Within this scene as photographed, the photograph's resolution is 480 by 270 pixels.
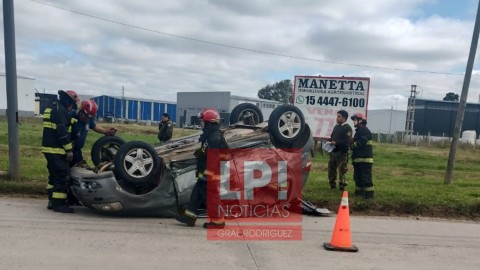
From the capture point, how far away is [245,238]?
5.66 m

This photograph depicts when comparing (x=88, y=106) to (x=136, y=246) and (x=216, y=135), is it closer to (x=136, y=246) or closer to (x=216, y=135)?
(x=216, y=135)

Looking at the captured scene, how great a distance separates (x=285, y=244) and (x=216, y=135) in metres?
1.67

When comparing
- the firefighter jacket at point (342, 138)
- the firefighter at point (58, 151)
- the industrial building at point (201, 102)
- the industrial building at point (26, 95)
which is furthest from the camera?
the industrial building at point (26, 95)

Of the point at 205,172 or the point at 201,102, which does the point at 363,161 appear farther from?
the point at 201,102

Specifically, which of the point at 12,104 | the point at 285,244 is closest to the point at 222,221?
the point at 285,244

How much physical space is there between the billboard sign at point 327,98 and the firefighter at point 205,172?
481cm

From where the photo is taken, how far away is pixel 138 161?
6.23m

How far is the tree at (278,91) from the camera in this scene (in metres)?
109

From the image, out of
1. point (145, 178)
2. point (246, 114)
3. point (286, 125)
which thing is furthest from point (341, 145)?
point (145, 178)

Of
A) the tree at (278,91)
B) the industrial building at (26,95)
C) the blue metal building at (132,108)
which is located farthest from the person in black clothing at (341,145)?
the tree at (278,91)

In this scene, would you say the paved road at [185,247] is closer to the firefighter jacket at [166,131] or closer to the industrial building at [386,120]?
the firefighter jacket at [166,131]

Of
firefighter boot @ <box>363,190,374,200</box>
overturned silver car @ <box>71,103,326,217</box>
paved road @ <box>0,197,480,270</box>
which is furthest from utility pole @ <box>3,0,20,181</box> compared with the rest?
firefighter boot @ <box>363,190,374,200</box>
